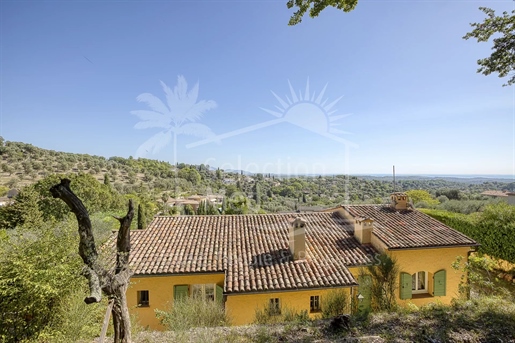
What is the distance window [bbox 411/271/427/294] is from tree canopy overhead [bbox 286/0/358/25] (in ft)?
33.9

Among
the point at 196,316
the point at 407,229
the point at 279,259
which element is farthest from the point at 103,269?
the point at 407,229

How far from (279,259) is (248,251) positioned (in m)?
1.26

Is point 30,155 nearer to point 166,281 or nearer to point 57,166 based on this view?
point 57,166

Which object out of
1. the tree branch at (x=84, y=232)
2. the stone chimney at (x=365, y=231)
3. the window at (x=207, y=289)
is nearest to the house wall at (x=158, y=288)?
the window at (x=207, y=289)

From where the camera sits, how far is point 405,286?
8586mm

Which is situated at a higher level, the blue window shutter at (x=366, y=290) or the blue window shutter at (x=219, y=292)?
the blue window shutter at (x=366, y=290)

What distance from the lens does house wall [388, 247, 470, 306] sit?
8953 millimetres

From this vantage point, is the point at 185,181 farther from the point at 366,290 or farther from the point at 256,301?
the point at 366,290

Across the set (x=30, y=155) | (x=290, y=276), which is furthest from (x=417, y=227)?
(x=30, y=155)

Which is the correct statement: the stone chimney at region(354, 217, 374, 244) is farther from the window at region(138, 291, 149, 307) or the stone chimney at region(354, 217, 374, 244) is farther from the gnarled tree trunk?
the gnarled tree trunk

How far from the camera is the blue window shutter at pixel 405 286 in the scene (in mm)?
8484

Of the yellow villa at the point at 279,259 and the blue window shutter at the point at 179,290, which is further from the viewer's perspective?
the blue window shutter at the point at 179,290

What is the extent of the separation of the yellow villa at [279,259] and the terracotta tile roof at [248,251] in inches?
1.4

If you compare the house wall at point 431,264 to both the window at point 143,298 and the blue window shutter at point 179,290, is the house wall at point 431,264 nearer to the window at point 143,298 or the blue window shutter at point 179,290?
the blue window shutter at point 179,290
